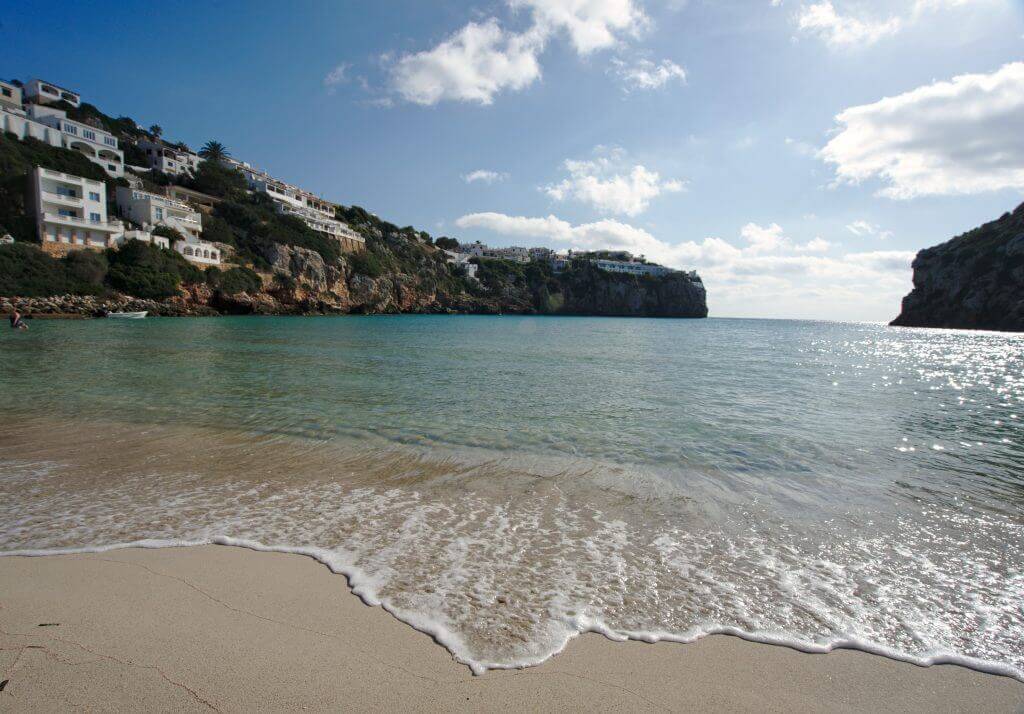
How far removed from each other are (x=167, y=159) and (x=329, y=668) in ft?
371

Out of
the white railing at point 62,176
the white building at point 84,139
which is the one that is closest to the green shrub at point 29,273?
the white railing at point 62,176

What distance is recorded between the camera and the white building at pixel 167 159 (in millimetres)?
86438

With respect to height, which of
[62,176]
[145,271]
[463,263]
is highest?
[463,263]

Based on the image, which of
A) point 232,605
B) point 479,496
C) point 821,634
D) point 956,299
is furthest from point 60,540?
point 956,299

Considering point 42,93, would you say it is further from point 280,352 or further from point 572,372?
point 572,372

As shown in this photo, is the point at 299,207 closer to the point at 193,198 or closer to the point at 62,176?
the point at 193,198

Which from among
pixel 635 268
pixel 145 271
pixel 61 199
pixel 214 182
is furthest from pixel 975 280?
pixel 214 182

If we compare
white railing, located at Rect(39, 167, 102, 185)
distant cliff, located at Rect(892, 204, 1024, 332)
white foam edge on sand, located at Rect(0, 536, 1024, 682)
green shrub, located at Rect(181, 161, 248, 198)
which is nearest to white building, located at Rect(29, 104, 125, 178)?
green shrub, located at Rect(181, 161, 248, 198)

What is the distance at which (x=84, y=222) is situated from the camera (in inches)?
2116

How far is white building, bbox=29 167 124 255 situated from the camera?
167ft

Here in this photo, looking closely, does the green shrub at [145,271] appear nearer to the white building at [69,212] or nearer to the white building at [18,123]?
the white building at [69,212]

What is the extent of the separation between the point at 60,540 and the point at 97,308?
59724 mm

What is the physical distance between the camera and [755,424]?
11141 millimetres

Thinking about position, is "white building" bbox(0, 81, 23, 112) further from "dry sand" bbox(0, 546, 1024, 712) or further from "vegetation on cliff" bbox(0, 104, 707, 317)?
"dry sand" bbox(0, 546, 1024, 712)
